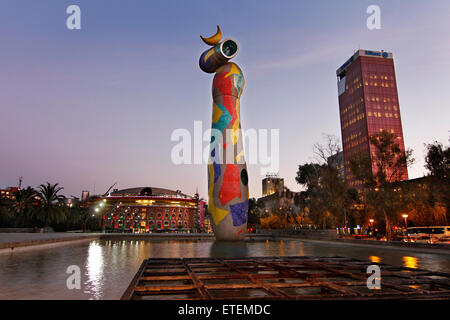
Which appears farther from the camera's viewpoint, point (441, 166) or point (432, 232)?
point (432, 232)

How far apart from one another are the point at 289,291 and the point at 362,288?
1.50m

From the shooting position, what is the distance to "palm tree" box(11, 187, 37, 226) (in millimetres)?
47741

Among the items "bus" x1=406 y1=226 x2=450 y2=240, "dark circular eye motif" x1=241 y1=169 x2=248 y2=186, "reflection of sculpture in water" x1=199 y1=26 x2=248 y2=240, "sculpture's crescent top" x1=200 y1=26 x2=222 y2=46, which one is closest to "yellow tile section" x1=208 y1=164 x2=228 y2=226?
"reflection of sculpture in water" x1=199 y1=26 x2=248 y2=240

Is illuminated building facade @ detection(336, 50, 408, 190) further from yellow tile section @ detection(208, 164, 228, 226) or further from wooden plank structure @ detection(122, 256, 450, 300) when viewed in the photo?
wooden plank structure @ detection(122, 256, 450, 300)

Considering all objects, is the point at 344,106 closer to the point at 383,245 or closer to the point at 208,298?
the point at 383,245

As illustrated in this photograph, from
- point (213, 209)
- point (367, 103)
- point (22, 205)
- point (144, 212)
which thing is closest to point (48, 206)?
point (22, 205)

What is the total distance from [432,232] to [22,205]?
2246 inches

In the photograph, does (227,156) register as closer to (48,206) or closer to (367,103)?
(48,206)

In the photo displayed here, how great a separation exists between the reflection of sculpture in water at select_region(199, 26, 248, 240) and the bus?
21.2 m

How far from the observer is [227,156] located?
28.6m

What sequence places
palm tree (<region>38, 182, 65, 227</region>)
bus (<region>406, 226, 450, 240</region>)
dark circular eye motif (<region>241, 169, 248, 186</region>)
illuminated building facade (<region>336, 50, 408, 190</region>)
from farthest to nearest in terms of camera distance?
illuminated building facade (<region>336, 50, 408, 190</region>) < palm tree (<region>38, 182, 65, 227</region>) < bus (<region>406, 226, 450, 240</region>) < dark circular eye motif (<region>241, 169, 248, 186</region>)

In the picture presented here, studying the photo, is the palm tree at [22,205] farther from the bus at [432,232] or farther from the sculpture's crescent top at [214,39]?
the bus at [432,232]

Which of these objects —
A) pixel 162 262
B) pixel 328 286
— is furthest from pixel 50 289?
pixel 328 286
